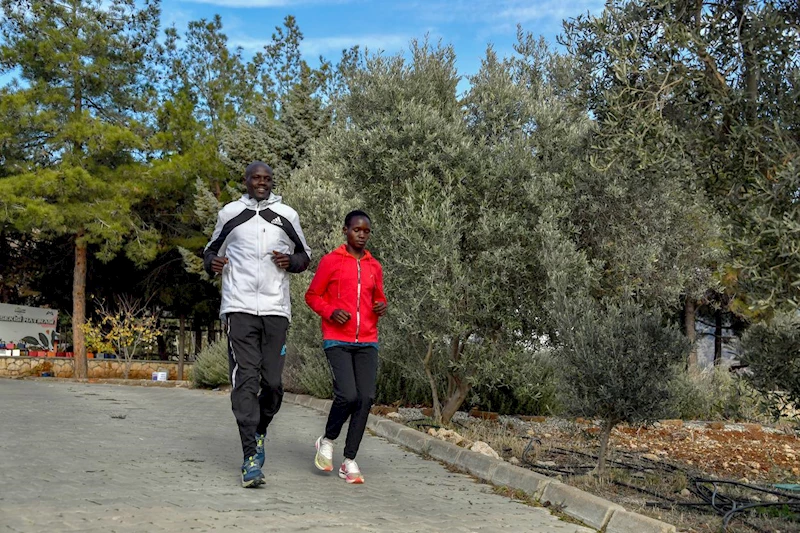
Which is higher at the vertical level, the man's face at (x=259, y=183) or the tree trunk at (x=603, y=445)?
the man's face at (x=259, y=183)

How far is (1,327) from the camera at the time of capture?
100 ft

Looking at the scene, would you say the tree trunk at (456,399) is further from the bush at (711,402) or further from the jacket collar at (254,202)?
the bush at (711,402)

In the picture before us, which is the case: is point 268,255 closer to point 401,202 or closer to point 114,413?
point 401,202

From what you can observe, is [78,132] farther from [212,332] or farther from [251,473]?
[251,473]

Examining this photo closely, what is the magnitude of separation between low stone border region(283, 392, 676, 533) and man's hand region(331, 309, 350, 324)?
5.89ft

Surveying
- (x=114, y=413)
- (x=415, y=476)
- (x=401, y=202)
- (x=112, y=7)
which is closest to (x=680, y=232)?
(x=401, y=202)

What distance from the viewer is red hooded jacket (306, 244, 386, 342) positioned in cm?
646

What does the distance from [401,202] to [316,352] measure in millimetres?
5153

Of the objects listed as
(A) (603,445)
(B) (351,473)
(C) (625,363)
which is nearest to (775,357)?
(C) (625,363)

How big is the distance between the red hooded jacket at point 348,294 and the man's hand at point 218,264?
0.77 meters

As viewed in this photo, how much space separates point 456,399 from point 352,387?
4.14 metres

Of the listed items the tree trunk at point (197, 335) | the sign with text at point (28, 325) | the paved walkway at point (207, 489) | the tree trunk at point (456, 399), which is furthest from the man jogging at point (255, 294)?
the tree trunk at point (197, 335)

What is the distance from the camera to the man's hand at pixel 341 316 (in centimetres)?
631

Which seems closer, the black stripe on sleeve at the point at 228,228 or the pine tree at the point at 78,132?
the black stripe on sleeve at the point at 228,228
